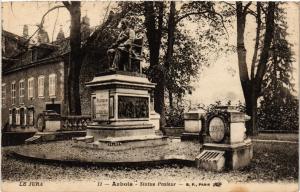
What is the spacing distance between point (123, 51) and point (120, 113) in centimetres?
201

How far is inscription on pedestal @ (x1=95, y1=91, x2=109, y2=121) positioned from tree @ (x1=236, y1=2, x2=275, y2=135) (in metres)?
5.16

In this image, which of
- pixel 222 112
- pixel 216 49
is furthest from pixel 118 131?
pixel 216 49

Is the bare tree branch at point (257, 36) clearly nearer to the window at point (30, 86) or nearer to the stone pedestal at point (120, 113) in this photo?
the stone pedestal at point (120, 113)

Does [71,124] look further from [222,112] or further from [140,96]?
[222,112]

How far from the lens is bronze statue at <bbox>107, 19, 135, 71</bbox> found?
12258 millimetres

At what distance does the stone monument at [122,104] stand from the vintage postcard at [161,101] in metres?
0.03

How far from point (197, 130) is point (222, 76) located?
223cm

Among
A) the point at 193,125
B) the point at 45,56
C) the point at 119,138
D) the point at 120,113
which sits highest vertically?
the point at 45,56

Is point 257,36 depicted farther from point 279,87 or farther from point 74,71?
point 74,71

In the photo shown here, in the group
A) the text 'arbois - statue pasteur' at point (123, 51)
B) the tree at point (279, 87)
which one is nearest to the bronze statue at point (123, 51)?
the text 'arbois - statue pasteur' at point (123, 51)

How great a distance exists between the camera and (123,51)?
12.3 metres

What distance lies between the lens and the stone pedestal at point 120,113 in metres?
11.6

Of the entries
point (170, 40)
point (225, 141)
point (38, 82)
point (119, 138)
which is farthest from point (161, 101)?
point (38, 82)

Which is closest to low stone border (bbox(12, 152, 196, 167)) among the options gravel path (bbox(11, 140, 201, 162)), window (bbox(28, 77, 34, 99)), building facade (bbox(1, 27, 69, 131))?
gravel path (bbox(11, 140, 201, 162))
